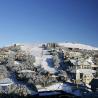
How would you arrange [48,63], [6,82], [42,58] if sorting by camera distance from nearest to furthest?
[6,82], [48,63], [42,58]

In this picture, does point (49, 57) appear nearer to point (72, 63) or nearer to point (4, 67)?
point (72, 63)

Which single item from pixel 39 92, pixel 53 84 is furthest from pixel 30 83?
pixel 39 92

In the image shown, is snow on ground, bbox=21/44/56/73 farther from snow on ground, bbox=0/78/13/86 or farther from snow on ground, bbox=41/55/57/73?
snow on ground, bbox=0/78/13/86

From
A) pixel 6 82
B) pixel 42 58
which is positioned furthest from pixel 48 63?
pixel 6 82

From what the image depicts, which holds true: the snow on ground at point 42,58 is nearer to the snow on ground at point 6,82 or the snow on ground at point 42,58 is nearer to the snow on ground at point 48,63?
the snow on ground at point 48,63

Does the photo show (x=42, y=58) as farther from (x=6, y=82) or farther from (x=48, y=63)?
(x=6, y=82)

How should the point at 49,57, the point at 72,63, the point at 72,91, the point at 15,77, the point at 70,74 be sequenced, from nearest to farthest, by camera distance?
the point at 72,91 → the point at 15,77 → the point at 70,74 → the point at 72,63 → the point at 49,57

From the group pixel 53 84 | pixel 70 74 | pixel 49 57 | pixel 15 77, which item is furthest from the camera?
pixel 49 57

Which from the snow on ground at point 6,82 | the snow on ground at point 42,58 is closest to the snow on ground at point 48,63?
the snow on ground at point 42,58

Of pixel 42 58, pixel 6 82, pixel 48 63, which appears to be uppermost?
pixel 42 58

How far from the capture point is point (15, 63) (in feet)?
159

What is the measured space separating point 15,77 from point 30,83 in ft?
14.9

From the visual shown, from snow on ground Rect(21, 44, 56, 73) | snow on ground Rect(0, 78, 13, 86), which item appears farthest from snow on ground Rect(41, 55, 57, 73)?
snow on ground Rect(0, 78, 13, 86)

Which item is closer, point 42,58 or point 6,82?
point 6,82
